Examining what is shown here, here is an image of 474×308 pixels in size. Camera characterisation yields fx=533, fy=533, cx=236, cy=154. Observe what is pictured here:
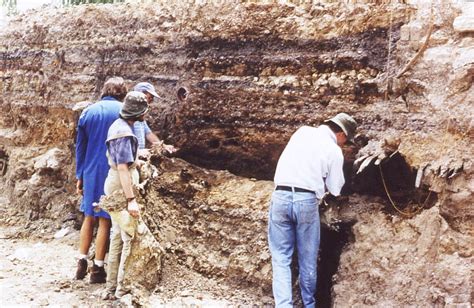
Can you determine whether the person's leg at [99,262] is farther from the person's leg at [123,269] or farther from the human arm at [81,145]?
the human arm at [81,145]

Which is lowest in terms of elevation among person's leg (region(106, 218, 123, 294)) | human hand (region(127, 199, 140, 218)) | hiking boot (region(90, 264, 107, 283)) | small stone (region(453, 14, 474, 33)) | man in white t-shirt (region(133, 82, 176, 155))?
hiking boot (region(90, 264, 107, 283))

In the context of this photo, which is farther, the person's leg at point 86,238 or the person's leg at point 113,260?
the person's leg at point 86,238

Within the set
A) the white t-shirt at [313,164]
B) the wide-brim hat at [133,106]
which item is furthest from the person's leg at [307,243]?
the wide-brim hat at [133,106]

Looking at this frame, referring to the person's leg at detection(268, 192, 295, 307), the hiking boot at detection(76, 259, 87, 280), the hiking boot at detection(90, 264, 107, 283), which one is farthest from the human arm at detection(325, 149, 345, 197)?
the hiking boot at detection(76, 259, 87, 280)

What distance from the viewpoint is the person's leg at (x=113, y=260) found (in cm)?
411

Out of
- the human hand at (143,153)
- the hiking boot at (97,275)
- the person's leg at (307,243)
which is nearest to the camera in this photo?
the person's leg at (307,243)

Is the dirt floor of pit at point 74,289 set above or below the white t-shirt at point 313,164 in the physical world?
below

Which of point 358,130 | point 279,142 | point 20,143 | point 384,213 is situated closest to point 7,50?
point 20,143

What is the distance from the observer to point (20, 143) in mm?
6664

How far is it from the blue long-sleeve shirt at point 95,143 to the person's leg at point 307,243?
170 cm

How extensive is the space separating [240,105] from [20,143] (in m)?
3.32

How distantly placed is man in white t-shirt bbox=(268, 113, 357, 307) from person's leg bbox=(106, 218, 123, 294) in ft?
3.94

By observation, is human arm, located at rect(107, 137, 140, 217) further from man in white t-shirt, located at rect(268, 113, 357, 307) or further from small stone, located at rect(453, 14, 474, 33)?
small stone, located at rect(453, 14, 474, 33)

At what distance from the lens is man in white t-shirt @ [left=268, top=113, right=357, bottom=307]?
3629 millimetres
